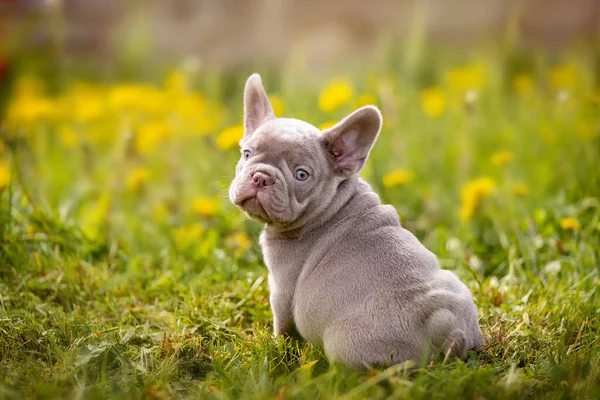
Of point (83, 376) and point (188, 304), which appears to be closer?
point (83, 376)

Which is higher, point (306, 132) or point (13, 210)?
point (306, 132)

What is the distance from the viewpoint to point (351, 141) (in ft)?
11.3

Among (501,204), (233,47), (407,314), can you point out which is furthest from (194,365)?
(233,47)

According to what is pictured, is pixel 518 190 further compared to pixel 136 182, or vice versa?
pixel 136 182

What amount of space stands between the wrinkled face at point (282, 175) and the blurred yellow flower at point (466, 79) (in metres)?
3.91

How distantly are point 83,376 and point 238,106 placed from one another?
4.76 meters

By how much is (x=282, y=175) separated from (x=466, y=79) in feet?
16.5

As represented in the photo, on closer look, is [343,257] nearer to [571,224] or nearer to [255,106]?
[255,106]

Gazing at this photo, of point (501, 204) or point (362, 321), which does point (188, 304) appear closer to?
point (362, 321)

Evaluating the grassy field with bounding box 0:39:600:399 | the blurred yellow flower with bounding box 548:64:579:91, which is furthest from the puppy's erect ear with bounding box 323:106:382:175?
the blurred yellow flower with bounding box 548:64:579:91

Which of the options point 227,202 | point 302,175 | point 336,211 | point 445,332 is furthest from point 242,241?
point 445,332

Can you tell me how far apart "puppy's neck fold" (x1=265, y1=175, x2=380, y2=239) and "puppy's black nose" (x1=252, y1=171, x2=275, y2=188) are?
0.34 metres

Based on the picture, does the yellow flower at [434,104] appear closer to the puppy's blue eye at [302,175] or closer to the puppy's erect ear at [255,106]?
the puppy's erect ear at [255,106]

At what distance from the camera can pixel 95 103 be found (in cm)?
732
